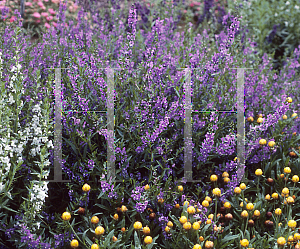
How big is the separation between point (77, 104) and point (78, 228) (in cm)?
84

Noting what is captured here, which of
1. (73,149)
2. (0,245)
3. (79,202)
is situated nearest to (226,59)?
(73,149)

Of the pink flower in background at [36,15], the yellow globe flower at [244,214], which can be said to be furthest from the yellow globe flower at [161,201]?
the pink flower in background at [36,15]

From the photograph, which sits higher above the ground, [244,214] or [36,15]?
[36,15]

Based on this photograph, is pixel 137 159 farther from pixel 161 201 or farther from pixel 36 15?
pixel 36 15

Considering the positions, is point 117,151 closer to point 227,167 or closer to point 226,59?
point 227,167

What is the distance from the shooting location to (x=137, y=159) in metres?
2.36

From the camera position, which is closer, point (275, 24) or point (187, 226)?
point (187, 226)

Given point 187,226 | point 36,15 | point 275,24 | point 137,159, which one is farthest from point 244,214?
point 36,15

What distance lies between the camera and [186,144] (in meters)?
2.26

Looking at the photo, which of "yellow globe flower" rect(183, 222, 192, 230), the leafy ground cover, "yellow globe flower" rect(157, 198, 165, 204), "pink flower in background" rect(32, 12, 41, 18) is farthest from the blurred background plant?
"yellow globe flower" rect(183, 222, 192, 230)

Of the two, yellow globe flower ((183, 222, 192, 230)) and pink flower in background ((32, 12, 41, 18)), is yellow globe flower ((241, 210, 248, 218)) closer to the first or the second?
yellow globe flower ((183, 222, 192, 230))

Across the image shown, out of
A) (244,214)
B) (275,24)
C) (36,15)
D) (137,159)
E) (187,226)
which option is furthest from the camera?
(36,15)

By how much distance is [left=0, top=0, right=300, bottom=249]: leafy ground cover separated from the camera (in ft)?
6.31

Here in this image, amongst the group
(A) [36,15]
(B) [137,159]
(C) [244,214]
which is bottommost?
(C) [244,214]
